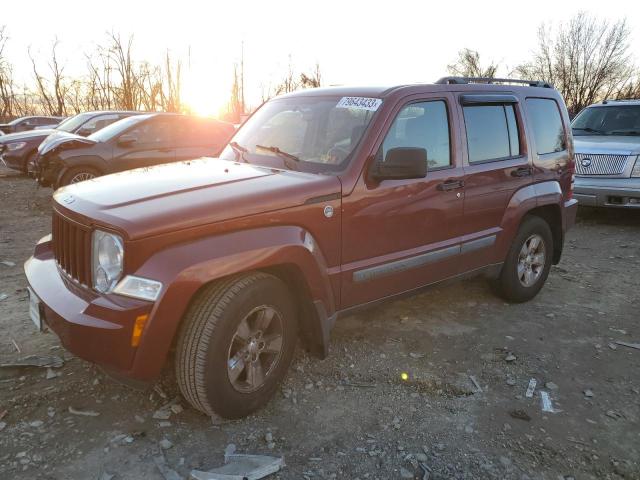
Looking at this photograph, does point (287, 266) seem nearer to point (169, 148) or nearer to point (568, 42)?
point (169, 148)

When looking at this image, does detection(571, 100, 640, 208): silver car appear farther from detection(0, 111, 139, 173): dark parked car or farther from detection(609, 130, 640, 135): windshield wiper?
detection(0, 111, 139, 173): dark parked car

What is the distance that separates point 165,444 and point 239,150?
6.76 feet

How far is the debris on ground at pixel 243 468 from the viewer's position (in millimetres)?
2297

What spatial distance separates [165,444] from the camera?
2.51 metres

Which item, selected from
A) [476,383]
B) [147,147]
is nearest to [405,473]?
[476,383]

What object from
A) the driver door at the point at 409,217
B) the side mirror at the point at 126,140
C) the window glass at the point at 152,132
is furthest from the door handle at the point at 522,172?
the side mirror at the point at 126,140

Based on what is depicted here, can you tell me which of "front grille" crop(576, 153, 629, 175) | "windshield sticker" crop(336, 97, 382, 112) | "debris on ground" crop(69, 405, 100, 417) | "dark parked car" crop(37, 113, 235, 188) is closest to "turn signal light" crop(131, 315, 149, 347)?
"debris on ground" crop(69, 405, 100, 417)

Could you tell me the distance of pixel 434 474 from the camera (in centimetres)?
237

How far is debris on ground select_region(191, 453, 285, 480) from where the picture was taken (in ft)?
7.54

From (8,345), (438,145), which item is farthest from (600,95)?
(8,345)

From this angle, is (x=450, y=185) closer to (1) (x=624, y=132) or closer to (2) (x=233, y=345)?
(2) (x=233, y=345)

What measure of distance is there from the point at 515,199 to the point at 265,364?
2.51m

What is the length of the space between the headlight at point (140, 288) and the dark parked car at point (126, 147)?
6.07 metres

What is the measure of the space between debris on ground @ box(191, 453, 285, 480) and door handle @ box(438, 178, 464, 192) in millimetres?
2041
